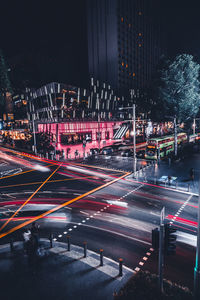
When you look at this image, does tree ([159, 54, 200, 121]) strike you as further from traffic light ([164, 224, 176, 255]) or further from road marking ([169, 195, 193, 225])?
traffic light ([164, 224, 176, 255])

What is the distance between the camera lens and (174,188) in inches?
677

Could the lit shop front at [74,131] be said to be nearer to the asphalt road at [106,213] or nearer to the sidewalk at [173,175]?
the sidewalk at [173,175]

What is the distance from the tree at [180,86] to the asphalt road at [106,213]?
63.9ft

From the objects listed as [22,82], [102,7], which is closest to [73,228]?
[22,82]

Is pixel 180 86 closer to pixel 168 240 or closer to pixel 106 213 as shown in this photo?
pixel 106 213

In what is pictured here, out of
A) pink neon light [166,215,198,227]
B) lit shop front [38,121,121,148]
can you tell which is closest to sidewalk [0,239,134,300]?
pink neon light [166,215,198,227]

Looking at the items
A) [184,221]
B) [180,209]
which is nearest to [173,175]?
[180,209]

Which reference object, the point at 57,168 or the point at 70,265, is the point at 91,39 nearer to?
the point at 57,168

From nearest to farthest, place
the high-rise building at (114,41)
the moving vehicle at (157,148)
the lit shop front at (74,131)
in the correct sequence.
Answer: the moving vehicle at (157,148), the lit shop front at (74,131), the high-rise building at (114,41)

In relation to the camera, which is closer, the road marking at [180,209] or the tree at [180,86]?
the road marking at [180,209]

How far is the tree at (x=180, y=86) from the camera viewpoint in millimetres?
30656

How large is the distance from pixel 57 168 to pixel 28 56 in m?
67.4

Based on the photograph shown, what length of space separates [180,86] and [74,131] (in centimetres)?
2820

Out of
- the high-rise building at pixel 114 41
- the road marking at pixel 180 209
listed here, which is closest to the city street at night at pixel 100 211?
the road marking at pixel 180 209
